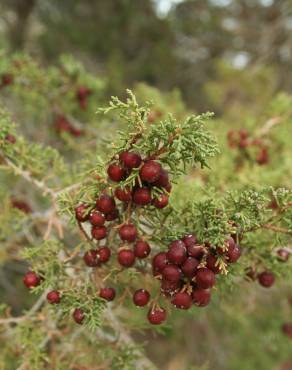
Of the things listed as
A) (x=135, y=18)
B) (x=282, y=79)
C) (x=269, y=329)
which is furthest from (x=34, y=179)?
(x=282, y=79)

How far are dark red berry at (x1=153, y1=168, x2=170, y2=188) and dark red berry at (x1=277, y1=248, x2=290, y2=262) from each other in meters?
0.90

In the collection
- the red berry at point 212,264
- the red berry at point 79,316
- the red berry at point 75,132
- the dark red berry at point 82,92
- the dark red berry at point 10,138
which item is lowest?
the red berry at point 79,316

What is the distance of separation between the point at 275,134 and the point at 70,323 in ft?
7.17

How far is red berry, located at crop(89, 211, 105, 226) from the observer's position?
184cm

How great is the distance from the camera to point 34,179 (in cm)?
256

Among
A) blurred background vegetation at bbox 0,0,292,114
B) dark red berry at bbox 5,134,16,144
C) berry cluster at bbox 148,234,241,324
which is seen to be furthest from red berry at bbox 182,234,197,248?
blurred background vegetation at bbox 0,0,292,114

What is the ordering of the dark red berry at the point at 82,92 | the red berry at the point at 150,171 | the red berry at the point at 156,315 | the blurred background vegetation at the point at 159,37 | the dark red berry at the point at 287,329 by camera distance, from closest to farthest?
the red berry at the point at 150,171
the red berry at the point at 156,315
the dark red berry at the point at 82,92
the dark red berry at the point at 287,329
the blurred background vegetation at the point at 159,37

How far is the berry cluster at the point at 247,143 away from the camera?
3623mm

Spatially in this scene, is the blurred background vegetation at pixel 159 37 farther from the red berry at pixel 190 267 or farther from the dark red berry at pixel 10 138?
the red berry at pixel 190 267

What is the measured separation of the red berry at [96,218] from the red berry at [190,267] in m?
0.36

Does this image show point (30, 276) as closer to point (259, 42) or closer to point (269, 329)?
point (269, 329)

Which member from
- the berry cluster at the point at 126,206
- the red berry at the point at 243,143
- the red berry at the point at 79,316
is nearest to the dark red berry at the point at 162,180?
the berry cluster at the point at 126,206

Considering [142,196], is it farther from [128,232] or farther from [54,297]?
[54,297]

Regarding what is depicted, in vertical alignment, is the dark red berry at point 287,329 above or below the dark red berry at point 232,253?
above
